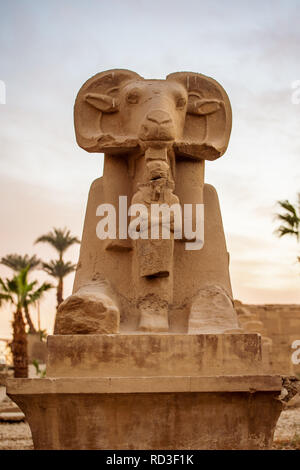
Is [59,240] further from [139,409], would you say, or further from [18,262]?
[139,409]

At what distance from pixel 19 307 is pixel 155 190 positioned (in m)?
13.3

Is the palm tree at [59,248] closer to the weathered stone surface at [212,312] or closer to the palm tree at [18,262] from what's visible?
the palm tree at [18,262]

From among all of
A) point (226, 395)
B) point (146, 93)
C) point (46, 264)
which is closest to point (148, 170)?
point (146, 93)

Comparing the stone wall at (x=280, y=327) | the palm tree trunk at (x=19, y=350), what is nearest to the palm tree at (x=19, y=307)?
the palm tree trunk at (x=19, y=350)

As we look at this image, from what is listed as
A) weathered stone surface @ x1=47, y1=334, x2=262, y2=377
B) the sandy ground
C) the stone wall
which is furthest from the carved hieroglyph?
the stone wall

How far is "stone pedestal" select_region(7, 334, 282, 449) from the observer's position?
352 cm

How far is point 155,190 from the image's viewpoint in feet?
13.3

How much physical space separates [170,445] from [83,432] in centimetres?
48

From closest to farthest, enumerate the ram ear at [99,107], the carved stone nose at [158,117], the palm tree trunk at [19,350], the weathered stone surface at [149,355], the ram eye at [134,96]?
the weathered stone surface at [149,355], the carved stone nose at [158,117], the ram eye at [134,96], the ram ear at [99,107], the palm tree trunk at [19,350]

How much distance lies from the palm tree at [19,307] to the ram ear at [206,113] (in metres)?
12.8

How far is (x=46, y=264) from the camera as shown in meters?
27.5

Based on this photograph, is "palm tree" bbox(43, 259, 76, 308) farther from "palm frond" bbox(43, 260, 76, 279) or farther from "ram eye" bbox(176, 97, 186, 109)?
"ram eye" bbox(176, 97, 186, 109)

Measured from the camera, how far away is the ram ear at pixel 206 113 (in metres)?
4.42
